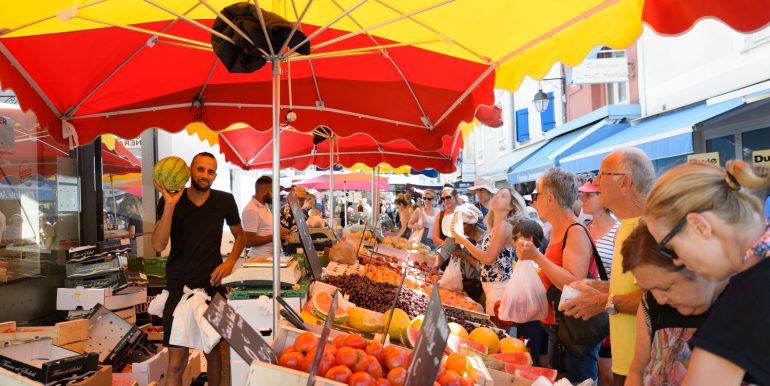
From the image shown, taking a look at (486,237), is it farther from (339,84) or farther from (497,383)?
(497,383)

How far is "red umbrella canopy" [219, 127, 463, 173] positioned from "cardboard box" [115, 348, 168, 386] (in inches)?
150

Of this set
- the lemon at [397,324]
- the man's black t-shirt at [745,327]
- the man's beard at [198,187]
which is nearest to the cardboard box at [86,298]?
the man's beard at [198,187]

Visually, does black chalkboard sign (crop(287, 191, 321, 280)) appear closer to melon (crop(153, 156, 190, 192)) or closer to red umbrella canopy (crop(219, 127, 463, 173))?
melon (crop(153, 156, 190, 192))

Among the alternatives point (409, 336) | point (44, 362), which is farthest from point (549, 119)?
point (44, 362)

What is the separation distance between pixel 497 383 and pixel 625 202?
3.34ft

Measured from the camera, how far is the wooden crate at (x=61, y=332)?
11.2ft

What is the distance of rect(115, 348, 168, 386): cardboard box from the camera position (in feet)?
12.5

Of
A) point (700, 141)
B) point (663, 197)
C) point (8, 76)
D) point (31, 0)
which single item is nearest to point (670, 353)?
point (663, 197)

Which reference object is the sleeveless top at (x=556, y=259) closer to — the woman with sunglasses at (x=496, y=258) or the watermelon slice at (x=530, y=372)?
the woman with sunglasses at (x=496, y=258)

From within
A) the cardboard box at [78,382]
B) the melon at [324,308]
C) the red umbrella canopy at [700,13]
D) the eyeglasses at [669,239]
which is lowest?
the cardboard box at [78,382]

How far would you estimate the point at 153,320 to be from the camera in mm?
5594

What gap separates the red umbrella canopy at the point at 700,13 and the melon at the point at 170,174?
2.72 meters

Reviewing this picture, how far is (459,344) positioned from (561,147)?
1319 cm

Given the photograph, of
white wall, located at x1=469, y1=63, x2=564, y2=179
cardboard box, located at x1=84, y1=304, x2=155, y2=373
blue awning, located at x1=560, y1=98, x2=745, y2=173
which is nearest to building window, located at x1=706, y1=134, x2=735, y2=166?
blue awning, located at x1=560, y1=98, x2=745, y2=173
